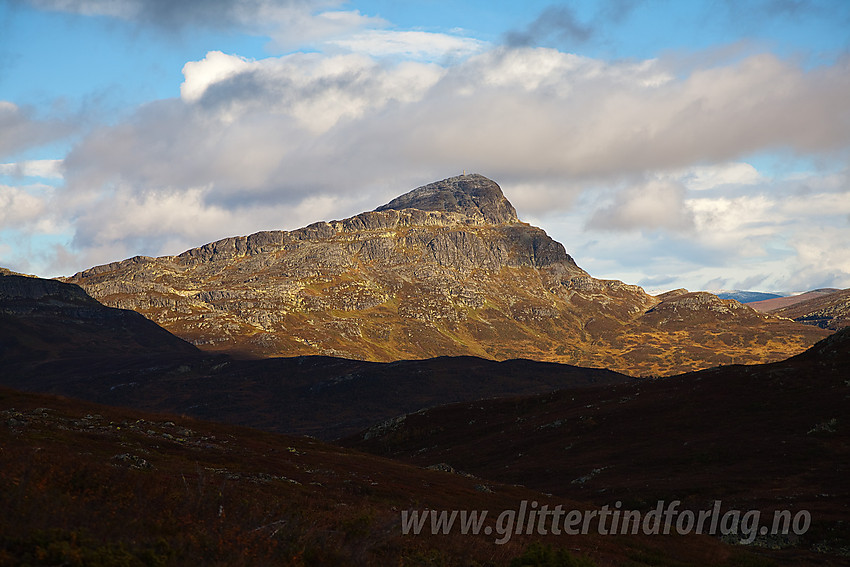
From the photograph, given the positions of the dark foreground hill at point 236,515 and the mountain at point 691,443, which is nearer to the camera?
the dark foreground hill at point 236,515

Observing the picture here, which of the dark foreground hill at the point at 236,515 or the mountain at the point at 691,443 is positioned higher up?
the dark foreground hill at the point at 236,515

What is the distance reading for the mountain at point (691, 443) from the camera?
132 ft

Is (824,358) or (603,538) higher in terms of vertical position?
(824,358)

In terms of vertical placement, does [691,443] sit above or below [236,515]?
below

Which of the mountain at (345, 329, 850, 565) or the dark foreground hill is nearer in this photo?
the dark foreground hill

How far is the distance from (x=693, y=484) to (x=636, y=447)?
1361 cm

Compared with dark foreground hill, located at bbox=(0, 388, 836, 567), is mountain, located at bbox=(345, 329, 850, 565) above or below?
below

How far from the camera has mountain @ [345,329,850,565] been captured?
40.2 meters

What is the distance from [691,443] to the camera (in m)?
54.7

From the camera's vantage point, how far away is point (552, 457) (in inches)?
2440

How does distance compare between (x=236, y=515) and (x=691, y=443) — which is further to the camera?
(x=691, y=443)

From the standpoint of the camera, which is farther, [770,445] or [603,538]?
[770,445]

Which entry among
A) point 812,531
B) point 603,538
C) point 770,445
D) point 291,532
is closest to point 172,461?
point 291,532

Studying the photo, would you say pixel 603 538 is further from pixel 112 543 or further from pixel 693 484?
pixel 112 543
